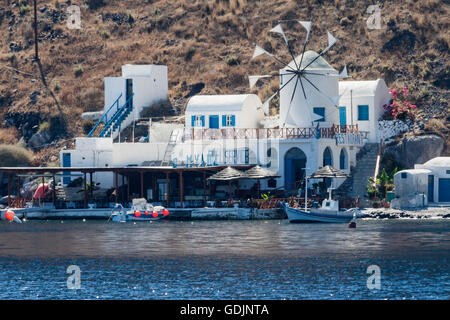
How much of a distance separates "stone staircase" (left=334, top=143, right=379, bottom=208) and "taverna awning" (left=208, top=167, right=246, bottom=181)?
803cm

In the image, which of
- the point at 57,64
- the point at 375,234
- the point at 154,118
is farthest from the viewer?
the point at 57,64

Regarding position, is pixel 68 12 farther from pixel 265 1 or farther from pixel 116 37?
pixel 265 1

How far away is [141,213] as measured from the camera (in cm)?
7788

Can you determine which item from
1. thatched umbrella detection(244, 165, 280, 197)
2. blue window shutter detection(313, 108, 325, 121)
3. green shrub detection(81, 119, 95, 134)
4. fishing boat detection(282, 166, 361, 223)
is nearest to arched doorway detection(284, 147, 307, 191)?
thatched umbrella detection(244, 165, 280, 197)

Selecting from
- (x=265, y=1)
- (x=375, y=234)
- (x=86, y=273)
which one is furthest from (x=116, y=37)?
(x=86, y=273)

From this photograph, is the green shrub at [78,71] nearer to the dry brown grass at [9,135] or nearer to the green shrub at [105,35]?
the green shrub at [105,35]

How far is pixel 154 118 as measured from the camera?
96.8 meters

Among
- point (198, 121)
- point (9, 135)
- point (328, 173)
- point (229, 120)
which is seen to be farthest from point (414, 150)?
point (9, 135)

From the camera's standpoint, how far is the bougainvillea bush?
88.6m

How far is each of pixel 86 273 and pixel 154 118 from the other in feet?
156

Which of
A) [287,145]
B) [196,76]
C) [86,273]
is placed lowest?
[86,273]

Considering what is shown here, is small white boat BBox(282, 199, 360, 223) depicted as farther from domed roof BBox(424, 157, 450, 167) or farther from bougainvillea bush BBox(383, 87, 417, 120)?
bougainvillea bush BBox(383, 87, 417, 120)

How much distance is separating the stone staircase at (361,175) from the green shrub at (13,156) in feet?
100

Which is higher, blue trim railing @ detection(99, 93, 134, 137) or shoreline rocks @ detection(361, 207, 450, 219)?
blue trim railing @ detection(99, 93, 134, 137)
